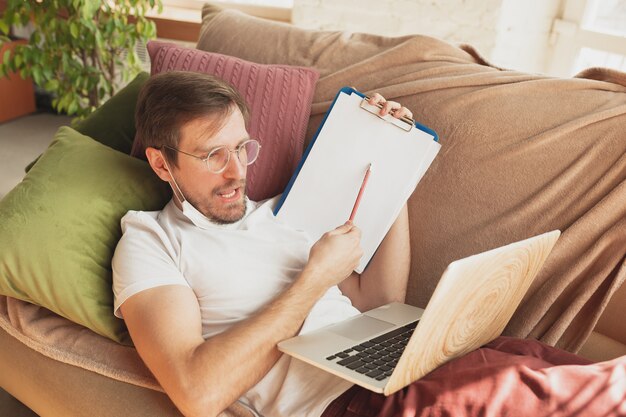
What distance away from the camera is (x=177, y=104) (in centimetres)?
137

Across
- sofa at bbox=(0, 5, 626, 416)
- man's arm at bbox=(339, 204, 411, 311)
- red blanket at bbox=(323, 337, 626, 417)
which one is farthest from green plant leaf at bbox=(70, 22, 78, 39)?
red blanket at bbox=(323, 337, 626, 417)

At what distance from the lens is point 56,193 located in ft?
4.63

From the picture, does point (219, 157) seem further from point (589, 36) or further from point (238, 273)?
point (589, 36)

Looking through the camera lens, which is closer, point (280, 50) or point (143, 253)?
point (143, 253)

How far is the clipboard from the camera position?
1514 millimetres

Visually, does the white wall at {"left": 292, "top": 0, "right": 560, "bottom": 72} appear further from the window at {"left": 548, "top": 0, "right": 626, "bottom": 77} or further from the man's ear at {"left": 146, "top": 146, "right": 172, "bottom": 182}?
the man's ear at {"left": 146, "top": 146, "right": 172, "bottom": 182}

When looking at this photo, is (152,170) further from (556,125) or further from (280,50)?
(556,125)

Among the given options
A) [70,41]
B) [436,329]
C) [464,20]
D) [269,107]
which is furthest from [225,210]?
[464,20]

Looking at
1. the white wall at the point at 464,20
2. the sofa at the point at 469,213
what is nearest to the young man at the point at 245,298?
the sofa at the point at 469,213

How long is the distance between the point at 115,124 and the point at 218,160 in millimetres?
590

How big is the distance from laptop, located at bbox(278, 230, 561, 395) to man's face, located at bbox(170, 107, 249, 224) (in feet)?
1.12

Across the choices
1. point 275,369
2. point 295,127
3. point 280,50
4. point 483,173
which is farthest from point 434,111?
point 275,369

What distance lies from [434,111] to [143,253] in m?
0.79

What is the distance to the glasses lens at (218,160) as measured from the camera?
1360 mm
